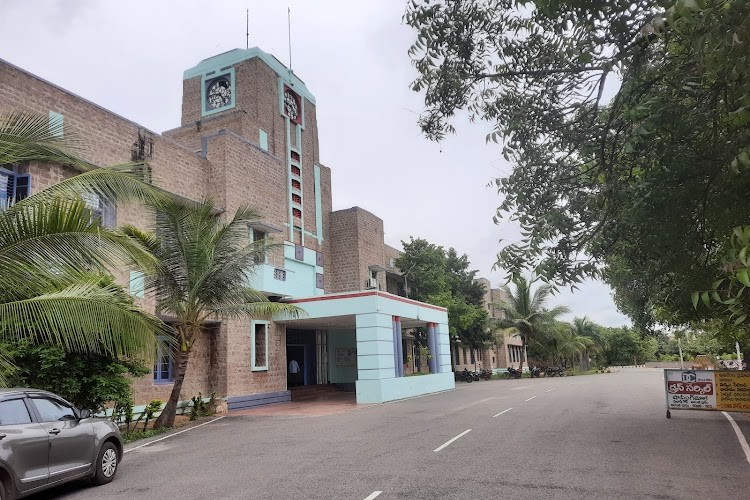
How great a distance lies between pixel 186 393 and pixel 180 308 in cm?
498

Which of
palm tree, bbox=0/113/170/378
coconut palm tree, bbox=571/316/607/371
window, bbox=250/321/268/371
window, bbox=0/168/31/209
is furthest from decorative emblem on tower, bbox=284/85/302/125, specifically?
coconut palm tree, bbox=571/316/607/371

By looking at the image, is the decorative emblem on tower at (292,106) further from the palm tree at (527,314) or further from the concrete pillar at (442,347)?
the palm tree at (527,314)

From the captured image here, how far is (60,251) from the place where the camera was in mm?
8250

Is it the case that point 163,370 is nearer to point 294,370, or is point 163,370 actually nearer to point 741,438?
point 294,370

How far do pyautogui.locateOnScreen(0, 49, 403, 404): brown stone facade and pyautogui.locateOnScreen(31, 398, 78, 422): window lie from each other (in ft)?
26.5

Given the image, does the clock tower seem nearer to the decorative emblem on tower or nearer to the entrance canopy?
the decorative emblem on tower

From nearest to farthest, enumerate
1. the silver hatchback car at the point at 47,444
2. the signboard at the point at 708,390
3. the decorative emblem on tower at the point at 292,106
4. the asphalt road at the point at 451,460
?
the silver hatchback car at the point at 47,444, the asphalt road at the point at 451,460, the signboard at the point at 708,390, the decorative emblem on tower at the point at 292,106

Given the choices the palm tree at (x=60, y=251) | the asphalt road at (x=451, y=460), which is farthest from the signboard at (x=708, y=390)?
the palm tree at (x=60, y=251)

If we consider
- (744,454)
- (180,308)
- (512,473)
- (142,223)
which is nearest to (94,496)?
(512,473)

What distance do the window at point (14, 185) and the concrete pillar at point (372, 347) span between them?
11.3 metres

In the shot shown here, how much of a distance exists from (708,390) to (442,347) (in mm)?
16130

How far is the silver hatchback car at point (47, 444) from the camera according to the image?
254 inches

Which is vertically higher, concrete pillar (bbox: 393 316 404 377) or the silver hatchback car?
concrete pillar (bbox: 393 316 404 377)

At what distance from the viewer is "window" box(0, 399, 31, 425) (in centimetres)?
669
